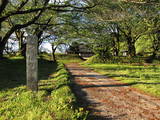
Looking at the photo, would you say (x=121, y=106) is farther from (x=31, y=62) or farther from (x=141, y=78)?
(x=141, y=78)

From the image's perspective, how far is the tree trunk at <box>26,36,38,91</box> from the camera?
5.50m

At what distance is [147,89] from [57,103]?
4.21 m

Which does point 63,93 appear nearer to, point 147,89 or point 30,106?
point 30,106

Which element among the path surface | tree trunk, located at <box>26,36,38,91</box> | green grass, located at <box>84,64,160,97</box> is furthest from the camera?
green grass, located at <box>84,64,160,97</box>

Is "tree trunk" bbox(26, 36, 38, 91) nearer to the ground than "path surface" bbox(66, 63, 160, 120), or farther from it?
farther from it

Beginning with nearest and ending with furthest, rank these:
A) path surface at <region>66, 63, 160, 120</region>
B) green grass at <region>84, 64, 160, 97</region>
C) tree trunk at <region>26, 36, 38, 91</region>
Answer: path surface at <region>66, 63, 160, 120</region>
tree trunk at <region>26, 36, 38, 91</region>
green grass at <region>84, 64, 160, 97</region>

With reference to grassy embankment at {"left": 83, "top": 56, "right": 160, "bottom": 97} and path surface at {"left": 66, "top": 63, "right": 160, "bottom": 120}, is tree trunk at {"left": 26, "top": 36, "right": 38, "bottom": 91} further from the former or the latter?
grassy embankment at {"left": 83, "top": 56, "right": 160, "bottom": 97}

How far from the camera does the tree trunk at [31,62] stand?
18.0 feet

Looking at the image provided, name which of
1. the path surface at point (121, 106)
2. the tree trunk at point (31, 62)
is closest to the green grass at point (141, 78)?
the path surface at point (121, 106)

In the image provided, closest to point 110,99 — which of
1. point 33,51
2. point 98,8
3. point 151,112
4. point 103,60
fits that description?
point 151,112

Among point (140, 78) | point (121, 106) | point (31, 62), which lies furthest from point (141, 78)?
point (31, 62)

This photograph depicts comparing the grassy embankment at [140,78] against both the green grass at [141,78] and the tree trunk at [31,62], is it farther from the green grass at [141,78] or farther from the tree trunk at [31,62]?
the tree trunk at [31,62]

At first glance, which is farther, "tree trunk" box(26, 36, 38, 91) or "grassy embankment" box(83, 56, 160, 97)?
"grassy embankment" box(83, 56, 160, 97)

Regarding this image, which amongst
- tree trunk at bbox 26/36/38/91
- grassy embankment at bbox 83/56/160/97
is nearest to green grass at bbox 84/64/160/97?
grassy embankment at bbox 83/56/160/97
